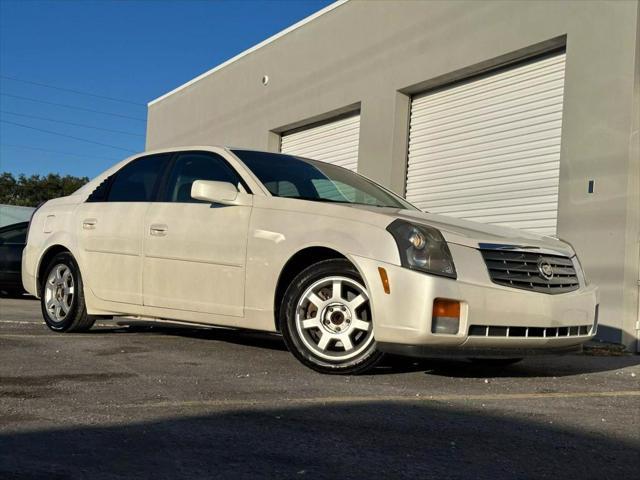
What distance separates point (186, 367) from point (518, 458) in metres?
2.50

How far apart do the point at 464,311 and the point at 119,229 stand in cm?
302

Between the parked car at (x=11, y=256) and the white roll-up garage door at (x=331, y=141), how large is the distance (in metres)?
5.77

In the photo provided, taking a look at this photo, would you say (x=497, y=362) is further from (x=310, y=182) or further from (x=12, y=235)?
(x=12, y=235)

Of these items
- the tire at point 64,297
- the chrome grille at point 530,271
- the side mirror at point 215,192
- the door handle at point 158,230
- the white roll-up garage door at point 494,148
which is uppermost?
the white roll-up garage door at point 494,148

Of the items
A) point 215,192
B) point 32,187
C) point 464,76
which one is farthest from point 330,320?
point 32,187

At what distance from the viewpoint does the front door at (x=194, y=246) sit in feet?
17.3

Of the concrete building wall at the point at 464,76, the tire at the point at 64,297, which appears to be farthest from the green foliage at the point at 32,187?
the tire at the point at 64,297

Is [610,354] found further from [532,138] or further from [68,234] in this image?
[68,234]

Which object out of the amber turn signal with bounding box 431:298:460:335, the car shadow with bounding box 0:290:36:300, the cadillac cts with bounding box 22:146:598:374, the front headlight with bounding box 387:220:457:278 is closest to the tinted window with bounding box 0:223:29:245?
the car shadow with bounding box 0:290:36:300

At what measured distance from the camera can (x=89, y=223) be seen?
641cm

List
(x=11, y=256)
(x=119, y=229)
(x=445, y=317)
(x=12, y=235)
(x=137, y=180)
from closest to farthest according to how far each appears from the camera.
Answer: (x=445, y=317), (x=119, y=229), (x=137, y=180), (x=11, y=256), (x=12, y=235)

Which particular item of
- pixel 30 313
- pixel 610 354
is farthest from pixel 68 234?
pixel 610 354

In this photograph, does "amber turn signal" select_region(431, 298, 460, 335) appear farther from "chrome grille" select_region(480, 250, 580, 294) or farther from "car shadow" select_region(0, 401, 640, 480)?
"car shadow" select_region(0, 401, 640, 480)

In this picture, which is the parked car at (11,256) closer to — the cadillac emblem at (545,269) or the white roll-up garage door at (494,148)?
the white roll-up garage door at (494,148)
